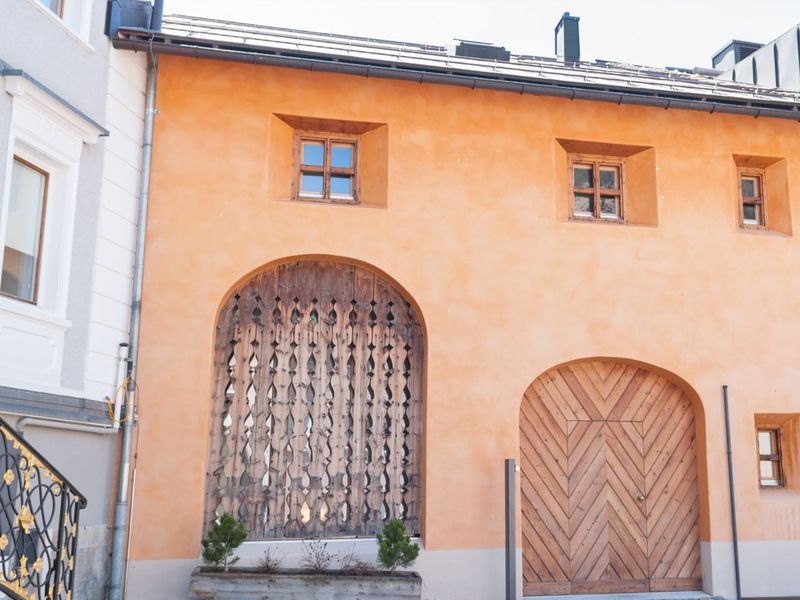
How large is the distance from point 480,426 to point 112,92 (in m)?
5.33

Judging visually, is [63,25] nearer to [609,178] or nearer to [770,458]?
[609,178]

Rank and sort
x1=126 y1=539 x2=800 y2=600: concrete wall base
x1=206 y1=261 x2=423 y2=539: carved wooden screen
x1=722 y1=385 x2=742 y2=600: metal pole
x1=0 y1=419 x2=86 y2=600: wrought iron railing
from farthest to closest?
x1=722 y1=385 x2=742 y2=600: metal pole, x1=206 y1=261 x2=423 y2=539: carved wooden screen, x1=126 y1=539 x2=800 y2=600: concrete wall base, x1=0 y1=419 x2=86 y2=600: wrought iron railing

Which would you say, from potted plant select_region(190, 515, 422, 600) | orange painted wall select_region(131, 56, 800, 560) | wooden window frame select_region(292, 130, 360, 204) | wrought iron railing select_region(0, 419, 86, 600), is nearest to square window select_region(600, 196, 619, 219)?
orange painted wall select_region(131, 56, 800, 560)

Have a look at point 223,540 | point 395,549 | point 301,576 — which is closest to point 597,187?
point 395,549

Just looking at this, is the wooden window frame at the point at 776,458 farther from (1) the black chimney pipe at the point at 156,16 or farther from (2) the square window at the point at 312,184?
(1) the black chimney pipe at the point at 156,16

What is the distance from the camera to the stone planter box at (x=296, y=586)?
9195 millimetres

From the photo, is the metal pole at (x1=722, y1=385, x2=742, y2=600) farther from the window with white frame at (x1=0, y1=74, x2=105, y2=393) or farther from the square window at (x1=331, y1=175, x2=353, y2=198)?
the window with white frame at (x1=0, y1=74, x2=105, y2=393)

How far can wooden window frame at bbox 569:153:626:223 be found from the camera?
1185cm

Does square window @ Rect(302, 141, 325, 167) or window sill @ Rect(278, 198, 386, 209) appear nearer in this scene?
window sill @ Rect(278, 198, 386, 209)

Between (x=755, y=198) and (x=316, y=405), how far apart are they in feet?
20.9

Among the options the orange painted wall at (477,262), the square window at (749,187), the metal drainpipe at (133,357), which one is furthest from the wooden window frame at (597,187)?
the metal drainpipe at (133,357)

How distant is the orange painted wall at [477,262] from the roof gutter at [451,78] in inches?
17.3

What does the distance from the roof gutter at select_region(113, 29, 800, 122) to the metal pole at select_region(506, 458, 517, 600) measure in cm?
427

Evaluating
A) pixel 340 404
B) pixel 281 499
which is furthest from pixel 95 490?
pixel 340 404
